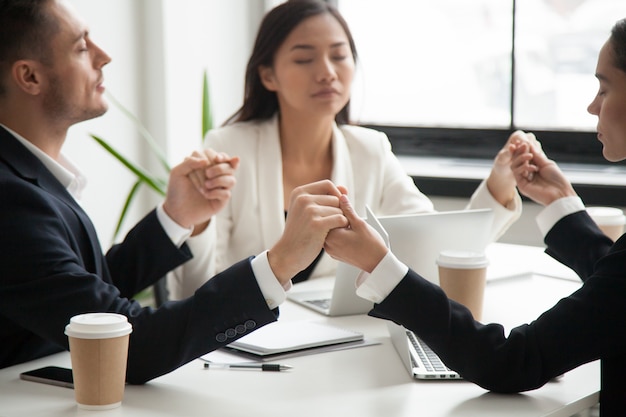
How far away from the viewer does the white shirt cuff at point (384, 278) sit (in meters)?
1.40

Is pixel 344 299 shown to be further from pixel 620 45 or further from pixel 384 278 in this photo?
pixel 620 45

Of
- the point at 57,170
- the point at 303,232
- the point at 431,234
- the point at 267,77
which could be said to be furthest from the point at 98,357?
the point at 267,77

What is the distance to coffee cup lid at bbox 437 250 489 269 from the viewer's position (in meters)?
1.79

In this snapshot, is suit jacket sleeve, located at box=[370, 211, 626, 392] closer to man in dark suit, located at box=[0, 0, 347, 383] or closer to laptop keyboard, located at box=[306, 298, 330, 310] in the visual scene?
man in dark suit, located at box=[0, 0, 347, 383]

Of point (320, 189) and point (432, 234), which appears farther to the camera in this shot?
point (432, 234)

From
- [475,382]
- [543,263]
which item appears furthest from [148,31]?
[475,382]

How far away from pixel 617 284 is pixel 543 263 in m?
1.11

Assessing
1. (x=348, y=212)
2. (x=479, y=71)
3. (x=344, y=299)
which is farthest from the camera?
(x=479, y=71)

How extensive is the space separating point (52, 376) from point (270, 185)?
3.89 feet

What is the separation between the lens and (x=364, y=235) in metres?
1.46

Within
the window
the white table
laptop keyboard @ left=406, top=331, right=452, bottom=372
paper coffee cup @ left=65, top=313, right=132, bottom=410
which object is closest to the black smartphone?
the white table

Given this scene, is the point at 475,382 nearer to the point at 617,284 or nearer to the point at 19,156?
the point at 617,284

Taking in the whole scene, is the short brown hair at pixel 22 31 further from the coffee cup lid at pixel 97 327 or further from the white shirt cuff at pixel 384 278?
the white shirt cuff at pixel 384 278

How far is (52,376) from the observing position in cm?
146
